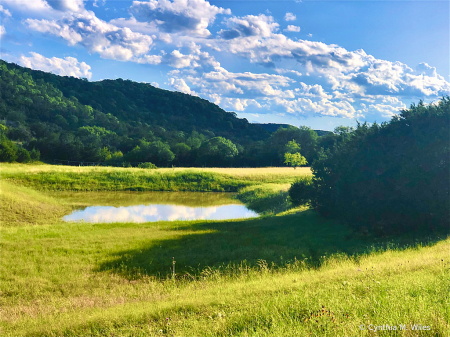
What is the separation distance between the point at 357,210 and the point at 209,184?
42016 millimetres

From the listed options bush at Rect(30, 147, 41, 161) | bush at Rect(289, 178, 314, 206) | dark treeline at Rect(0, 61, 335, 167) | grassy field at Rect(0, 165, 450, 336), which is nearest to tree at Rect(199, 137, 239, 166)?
dark treeline at Rect(0, 61, 335, 167)

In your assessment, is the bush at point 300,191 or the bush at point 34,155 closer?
the bush at point 300,191

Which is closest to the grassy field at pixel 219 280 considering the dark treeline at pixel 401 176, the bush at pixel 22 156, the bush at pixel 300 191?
the dark treeline at pixel 401 176

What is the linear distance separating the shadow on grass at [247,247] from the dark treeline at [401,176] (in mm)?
1368

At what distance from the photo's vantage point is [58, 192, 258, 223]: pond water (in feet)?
108

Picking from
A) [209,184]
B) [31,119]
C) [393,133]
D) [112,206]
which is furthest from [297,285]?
[31,119]

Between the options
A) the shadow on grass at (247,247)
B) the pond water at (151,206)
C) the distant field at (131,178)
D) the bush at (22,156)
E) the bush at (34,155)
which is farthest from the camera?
the bush at (34,155)

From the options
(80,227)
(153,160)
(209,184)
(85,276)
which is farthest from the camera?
(153,160)

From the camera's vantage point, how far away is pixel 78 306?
9.37m

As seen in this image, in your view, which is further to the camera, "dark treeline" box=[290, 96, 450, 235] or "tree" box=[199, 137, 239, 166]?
"tree" box=[199, 137, 239, 166]

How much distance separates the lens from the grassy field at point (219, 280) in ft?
19.8

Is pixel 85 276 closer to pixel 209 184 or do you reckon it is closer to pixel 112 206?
pixel 112 206

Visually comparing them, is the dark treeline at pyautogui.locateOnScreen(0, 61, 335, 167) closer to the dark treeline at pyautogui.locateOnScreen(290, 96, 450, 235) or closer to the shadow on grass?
the dark treeline at pyautogui.locateOnScreen(290, 96, 450, 235)

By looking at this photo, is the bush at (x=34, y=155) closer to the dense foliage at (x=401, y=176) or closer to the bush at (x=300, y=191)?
the bush at (x=300, y=191)
